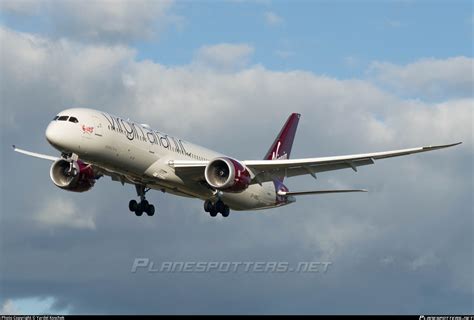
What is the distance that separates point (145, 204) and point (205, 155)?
480 centimetres

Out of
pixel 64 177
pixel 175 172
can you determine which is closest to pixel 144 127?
pixel 175 172

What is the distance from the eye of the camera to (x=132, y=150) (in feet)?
164

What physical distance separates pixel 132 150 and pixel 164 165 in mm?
2511

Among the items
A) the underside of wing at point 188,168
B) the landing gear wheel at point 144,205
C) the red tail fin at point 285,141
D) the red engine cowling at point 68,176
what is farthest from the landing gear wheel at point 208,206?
the red tail fin at point 285,141

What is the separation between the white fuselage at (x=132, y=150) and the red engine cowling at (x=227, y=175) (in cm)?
186

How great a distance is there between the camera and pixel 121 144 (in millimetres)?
49250

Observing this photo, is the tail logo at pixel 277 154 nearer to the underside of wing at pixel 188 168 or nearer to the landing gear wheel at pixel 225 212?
the landing gear wheel at pixel 225 212

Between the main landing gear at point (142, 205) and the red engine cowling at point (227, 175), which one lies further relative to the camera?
the main landing gear at point (142, 205)

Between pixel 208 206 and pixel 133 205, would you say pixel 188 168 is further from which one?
pixel 133 205

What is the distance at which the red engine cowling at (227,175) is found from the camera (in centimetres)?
5131

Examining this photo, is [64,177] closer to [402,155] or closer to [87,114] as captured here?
[87,114]


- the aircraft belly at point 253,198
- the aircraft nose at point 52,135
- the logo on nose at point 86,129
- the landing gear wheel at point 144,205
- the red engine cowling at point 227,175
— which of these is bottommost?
the aircraft nose at point 52,135

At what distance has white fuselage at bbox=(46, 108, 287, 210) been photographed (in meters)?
48.3

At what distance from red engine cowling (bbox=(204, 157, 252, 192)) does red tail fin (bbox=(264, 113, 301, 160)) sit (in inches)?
434
